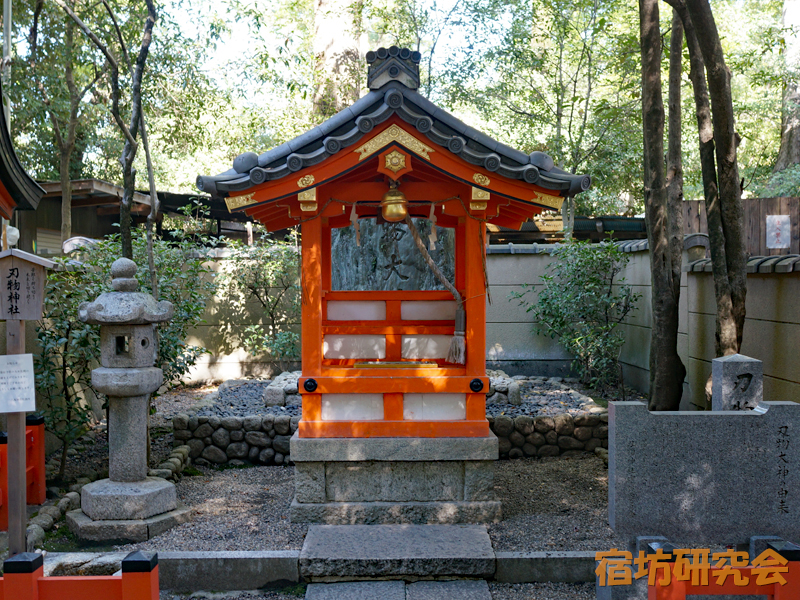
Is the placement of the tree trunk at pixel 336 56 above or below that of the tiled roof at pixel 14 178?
above

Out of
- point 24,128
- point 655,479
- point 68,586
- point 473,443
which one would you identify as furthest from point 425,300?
point 24,128

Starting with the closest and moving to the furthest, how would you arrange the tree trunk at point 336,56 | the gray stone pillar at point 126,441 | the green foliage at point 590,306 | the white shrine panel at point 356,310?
the gray stone pillar at point 126,441
the white shrine panel at point 356,310
the green foliage at point 590,306
the tree trunk at point 336,56

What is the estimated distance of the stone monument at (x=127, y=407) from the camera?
5.12m

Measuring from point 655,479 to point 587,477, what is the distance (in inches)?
119

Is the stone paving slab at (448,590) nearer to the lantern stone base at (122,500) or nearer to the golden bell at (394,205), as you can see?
the lantern stone base at (122,500)

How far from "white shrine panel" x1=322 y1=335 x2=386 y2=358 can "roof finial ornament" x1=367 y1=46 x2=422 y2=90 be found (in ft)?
8.15

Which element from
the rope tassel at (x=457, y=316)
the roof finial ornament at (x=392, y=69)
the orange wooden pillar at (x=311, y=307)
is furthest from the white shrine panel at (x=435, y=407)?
the roof finial ornament at (x=392, y=69)

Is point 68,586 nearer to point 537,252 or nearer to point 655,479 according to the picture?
point 655,479

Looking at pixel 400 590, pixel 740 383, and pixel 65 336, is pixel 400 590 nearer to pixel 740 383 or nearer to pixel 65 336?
pixel 740 383

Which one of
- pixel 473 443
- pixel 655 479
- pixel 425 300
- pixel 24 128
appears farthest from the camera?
pixel 24 128

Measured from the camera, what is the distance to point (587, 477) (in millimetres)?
6660

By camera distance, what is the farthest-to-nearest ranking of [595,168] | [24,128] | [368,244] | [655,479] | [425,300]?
[595,168] → [24,128] → [368,244] → [425,300] → [655,479]

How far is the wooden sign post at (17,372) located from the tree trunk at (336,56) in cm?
813

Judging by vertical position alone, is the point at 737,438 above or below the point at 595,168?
below
